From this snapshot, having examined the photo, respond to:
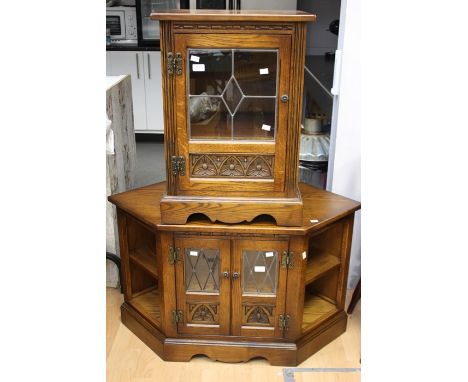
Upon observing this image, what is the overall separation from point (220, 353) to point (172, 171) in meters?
0.77

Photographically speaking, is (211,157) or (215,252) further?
(215,252)

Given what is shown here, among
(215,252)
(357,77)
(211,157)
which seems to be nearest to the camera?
(211,157)

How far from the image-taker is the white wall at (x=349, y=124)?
2051 mm

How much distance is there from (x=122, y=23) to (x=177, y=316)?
320cm

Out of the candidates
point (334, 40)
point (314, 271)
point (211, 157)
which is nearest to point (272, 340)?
point (314, 271)

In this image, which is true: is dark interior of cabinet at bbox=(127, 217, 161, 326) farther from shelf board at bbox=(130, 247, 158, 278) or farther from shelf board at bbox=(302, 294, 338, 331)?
shelf board at bbox=(302, 294, 338, 331)

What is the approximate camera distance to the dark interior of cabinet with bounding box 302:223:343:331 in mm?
2020

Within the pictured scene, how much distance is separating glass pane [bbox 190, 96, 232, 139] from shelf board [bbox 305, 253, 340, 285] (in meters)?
0.68

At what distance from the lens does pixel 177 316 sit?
1.92 metres

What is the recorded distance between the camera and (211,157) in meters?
1.64

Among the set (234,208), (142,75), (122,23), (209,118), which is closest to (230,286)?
(234,208)

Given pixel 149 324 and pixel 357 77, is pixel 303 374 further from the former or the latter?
pixel 357 77

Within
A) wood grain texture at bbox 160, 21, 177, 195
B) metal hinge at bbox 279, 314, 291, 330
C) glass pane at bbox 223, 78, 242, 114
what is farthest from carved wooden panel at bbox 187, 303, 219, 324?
glass pane at bbox 223, 78, 242, 114

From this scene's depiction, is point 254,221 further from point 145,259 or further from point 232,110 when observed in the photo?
point 145,259
